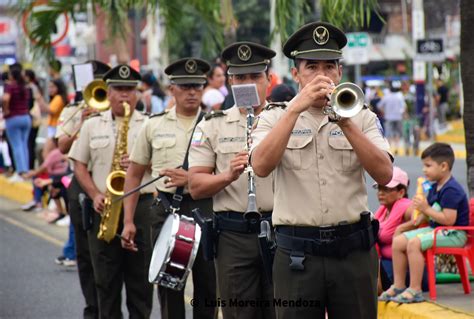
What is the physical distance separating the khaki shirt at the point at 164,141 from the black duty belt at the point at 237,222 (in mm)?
1276

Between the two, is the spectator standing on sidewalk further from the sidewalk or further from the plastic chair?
the plastic chair

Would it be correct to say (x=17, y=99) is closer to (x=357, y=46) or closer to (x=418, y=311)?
(x=357, y=46)

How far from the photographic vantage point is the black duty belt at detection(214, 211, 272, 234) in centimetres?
721

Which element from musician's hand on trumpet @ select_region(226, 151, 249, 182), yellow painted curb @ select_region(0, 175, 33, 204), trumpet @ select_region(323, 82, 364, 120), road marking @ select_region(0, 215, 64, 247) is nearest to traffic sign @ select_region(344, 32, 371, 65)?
yellow painted curb @ select_region(0, 175, 33, 204)

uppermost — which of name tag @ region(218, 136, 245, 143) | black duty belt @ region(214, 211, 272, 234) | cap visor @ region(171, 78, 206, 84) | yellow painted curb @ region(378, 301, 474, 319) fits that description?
cap visor @ region(171, 78, 206, 84)

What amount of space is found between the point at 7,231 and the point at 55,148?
63.1 inches

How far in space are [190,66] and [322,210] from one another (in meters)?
3.14

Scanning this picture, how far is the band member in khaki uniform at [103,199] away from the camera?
929 centimetres

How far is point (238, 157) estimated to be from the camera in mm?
6965

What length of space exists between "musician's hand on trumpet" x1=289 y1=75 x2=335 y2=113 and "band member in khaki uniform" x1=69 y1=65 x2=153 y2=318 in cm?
394

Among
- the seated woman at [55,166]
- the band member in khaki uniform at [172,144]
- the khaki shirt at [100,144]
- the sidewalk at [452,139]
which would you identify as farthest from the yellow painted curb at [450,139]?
the band member in khaki uniform at [172,144]

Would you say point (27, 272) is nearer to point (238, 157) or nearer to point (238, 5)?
point (238, 157)

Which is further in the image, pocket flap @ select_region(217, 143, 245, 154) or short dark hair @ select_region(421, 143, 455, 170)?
short dark hair @ select_region(421, 143, 455, 170)

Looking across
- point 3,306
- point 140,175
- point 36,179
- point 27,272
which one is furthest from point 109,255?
point 36,179
